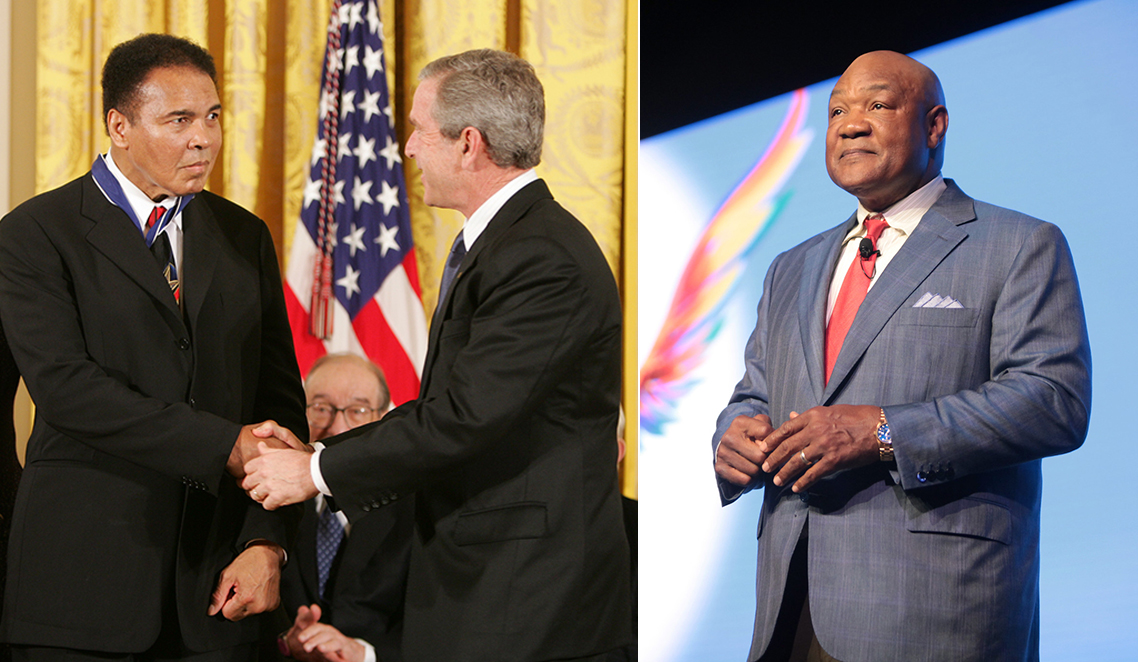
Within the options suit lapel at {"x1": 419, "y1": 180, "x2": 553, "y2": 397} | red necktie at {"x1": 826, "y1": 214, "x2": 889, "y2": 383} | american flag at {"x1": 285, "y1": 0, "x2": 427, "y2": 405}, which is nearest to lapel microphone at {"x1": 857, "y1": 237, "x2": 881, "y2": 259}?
red necktie at {"x1": 826, "y1": 214, "x2": 889, "y2": 383}

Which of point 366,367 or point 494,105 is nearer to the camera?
point 494,105

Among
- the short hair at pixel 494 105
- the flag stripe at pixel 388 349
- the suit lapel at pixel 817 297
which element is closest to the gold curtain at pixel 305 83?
the flag stripe at pixel 388 349

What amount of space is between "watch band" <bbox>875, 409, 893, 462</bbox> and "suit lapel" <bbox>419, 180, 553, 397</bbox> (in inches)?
35.7

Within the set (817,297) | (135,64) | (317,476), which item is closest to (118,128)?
(135,64)

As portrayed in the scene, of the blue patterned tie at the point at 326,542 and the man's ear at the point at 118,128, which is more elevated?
the man's ear at the point at 118,128

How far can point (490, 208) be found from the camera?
227cm

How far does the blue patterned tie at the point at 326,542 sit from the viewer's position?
3.29 metres

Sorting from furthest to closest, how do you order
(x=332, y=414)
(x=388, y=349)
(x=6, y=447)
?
(x=388, y=349), (x=332, y=414), (x=6, y=447)

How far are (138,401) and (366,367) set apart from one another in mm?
1683

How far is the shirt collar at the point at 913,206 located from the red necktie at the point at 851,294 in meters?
0.03

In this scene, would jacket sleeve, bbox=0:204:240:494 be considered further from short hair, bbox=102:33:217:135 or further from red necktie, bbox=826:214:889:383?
red necktie, bbox=826:214:889:383

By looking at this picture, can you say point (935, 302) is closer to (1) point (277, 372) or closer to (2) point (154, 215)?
(1) point (277, 372)

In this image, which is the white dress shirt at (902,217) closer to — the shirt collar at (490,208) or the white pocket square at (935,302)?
the white pocket square at (935,302)

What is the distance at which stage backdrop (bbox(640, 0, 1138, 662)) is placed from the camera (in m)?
2.19
